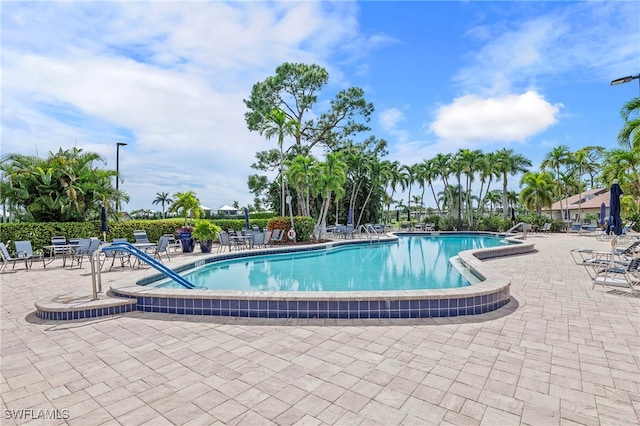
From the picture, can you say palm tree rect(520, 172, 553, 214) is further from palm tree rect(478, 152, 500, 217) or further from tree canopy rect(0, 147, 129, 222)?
tree canopy rect(0, 147, 129, 222)

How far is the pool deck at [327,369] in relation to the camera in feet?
7.66

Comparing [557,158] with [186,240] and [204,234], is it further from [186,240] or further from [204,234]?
[186,240]

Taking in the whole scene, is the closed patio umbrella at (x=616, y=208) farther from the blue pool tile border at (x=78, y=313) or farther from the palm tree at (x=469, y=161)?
the palm tree at (x=469, y=161)

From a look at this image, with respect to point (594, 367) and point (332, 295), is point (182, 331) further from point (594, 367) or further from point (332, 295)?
point (594, 367)

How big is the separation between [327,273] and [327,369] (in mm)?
6413

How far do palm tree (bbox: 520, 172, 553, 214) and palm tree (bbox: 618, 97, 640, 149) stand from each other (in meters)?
18.5

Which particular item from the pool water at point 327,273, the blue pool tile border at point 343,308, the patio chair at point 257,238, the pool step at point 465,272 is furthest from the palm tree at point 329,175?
the blue pool tile border at point 343,308

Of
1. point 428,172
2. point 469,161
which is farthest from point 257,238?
point 428,172

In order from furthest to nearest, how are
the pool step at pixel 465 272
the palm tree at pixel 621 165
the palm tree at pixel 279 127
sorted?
the palm tree at pixel 279 127, the palm tree at pixel 621 165, the pool step at pixel 465 272

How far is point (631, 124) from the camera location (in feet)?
36.1

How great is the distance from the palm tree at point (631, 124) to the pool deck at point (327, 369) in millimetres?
9266

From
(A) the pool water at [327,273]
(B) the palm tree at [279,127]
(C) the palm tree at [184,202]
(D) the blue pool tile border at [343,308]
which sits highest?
(B) the palm tree at [279,127]

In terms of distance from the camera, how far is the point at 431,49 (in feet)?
37.0

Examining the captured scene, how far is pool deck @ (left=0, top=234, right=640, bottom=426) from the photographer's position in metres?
2.33
